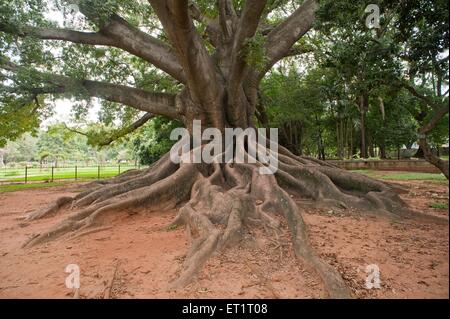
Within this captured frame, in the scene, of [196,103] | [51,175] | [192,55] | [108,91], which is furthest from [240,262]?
[51,175]

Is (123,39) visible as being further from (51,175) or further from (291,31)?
(51,175)

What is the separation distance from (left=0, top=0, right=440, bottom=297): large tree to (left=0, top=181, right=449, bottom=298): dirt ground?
214 mm

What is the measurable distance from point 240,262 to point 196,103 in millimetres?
5276

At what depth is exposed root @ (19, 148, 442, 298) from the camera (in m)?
3.69

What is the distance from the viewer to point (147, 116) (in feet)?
42.8

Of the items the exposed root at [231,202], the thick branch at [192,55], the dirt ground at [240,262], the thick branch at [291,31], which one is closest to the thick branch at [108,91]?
the thick branch at [192,55]

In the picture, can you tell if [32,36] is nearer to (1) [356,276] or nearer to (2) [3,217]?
(2) [3,217]

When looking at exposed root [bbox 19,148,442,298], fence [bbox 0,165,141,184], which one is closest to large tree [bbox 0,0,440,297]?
exposed root [bbox 19,148,442,298]

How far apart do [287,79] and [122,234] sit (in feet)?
49.2

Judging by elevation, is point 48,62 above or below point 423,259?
above

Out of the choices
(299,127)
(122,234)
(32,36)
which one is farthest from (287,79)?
(122,234)

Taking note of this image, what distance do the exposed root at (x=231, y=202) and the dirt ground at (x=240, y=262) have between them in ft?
0.53

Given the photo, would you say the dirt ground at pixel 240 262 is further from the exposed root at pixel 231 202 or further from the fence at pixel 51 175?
the fence at pixel 51 175

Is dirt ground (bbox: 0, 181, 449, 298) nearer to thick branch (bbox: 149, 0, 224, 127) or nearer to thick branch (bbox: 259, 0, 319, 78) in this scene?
thick branch (bbox: 149, 0, 224, 127)
